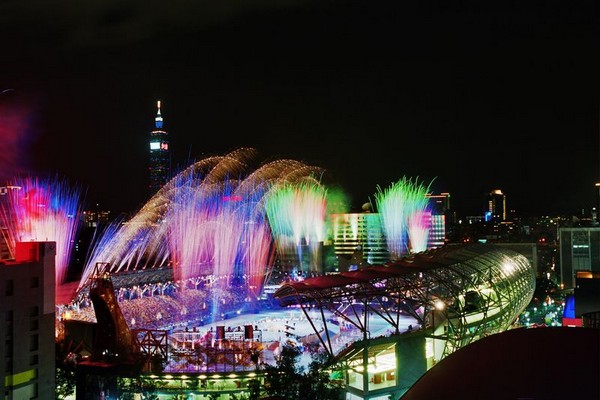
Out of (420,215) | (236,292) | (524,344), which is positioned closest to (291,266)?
(420,215)

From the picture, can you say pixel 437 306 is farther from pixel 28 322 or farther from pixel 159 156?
pixel 159 156

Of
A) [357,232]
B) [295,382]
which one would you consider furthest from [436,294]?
[357,232]

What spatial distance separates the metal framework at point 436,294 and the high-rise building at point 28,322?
836cm

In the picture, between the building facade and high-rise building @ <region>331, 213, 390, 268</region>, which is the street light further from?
high-rise building @ <region>331, 213, 390, 268</region>

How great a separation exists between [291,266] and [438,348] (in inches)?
1486

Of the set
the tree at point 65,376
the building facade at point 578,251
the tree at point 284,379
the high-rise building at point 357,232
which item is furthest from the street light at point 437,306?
the high-rise building at point 357,232

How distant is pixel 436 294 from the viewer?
87.9 ft

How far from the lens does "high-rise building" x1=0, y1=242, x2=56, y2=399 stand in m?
19.8

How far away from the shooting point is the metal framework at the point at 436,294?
2362 cm

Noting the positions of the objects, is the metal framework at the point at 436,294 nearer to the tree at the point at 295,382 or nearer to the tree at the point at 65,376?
the tree at the point at 295,382

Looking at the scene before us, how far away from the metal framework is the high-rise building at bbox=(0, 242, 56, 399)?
8355mm

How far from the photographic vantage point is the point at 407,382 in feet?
Result: 78.9

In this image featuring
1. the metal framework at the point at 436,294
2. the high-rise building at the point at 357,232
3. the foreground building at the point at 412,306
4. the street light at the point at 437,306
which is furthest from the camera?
the high-rise building at the point at 357,232

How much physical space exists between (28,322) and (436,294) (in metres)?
16.5
